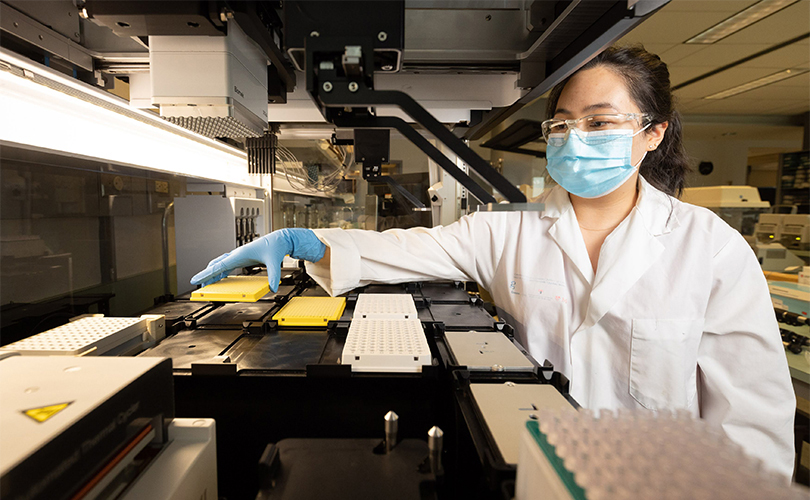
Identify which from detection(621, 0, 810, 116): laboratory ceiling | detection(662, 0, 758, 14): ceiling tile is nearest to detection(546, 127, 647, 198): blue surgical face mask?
detection(621, 0, 810, 116): laboratory ceiling

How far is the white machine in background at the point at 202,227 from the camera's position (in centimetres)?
230

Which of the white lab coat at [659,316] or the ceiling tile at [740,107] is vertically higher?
the ceiling tile at [740,107]

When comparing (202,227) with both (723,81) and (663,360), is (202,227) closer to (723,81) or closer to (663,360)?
(663,360)

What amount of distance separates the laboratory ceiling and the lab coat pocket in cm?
188

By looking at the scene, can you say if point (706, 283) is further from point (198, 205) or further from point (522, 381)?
point (198, 205)

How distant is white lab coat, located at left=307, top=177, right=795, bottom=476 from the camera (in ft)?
3.63

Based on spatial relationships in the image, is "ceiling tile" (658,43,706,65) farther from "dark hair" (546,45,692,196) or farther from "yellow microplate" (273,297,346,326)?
"yellow microplate" (273,297,346,326)

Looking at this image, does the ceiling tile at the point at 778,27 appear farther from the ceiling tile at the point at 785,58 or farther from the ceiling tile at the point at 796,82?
the ceiling tile at the point at 796,82

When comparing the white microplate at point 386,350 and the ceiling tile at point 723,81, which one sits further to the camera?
the ceiling tile at point 723,81

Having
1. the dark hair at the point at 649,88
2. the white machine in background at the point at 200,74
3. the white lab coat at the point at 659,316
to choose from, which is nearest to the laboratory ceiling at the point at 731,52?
the dark hair at the point at 649,88

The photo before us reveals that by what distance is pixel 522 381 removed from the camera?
2.60 ft

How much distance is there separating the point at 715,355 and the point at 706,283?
0.80 feet

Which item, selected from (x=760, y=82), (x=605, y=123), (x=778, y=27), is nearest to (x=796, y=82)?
(x=760, y=82)

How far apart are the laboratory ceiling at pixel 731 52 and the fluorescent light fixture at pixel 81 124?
10.1ft
